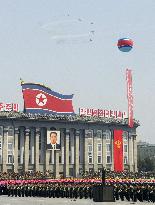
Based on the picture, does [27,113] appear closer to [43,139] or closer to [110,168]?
[43,139]

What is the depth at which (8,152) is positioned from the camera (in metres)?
A: 97.1

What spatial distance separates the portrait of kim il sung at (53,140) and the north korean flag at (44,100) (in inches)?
187

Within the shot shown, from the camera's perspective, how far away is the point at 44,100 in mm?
95625

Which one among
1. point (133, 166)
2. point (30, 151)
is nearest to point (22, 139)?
point (30, 151)

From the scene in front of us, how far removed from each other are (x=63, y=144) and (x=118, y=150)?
1240 cm

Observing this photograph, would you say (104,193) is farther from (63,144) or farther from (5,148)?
(63,144)

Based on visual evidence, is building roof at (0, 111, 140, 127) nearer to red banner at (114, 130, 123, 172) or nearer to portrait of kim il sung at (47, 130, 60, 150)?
red banner at (114, 130, 123, 172)

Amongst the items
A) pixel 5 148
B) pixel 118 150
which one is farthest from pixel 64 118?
pixel 5 148

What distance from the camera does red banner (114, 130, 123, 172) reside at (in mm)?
103438

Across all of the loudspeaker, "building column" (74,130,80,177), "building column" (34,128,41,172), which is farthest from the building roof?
the loudspeaker

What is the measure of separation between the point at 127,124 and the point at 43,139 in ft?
70.7

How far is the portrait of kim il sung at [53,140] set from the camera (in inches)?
3666

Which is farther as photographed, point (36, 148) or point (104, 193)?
point (36, 148)

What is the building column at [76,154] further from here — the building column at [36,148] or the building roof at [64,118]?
the building column at [36,148]
